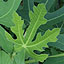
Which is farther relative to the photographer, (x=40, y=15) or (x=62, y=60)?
(x=62, y=60)

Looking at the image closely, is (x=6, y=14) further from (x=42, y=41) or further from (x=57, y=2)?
(x=57, y=2)

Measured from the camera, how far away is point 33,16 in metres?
1.02

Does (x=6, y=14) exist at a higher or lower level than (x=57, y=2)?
lower

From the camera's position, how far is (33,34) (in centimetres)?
108

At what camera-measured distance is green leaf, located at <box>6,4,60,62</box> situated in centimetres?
101

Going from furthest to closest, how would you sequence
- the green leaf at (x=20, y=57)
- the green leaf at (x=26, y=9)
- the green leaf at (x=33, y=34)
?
1. the green leaf at (x=26, y=9)
2. the green leaf at (x=20, y=57)
3. the green leaf at (x=33, y=34)

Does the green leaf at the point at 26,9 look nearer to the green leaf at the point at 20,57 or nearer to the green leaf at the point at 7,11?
the green leaf at the point at 7,11

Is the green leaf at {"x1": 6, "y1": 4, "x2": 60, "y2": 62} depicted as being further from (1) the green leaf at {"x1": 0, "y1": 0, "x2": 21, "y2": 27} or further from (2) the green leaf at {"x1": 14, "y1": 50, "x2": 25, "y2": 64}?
(1) the green leaf at {"x1": 0, "y1": 0, "x2": 21, "y2": 27}

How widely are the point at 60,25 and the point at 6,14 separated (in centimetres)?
59

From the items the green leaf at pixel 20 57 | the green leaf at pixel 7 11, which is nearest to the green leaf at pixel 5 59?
the green leaf at pixel 20 57

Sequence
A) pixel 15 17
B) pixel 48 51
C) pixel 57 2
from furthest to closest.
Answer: pixel 57 2, pixel 48 51, pixel 15 17

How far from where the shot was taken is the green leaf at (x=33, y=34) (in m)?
1.01

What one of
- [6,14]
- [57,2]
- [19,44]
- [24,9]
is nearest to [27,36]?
[19,44]

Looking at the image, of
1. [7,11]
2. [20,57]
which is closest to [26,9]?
[7,11]
